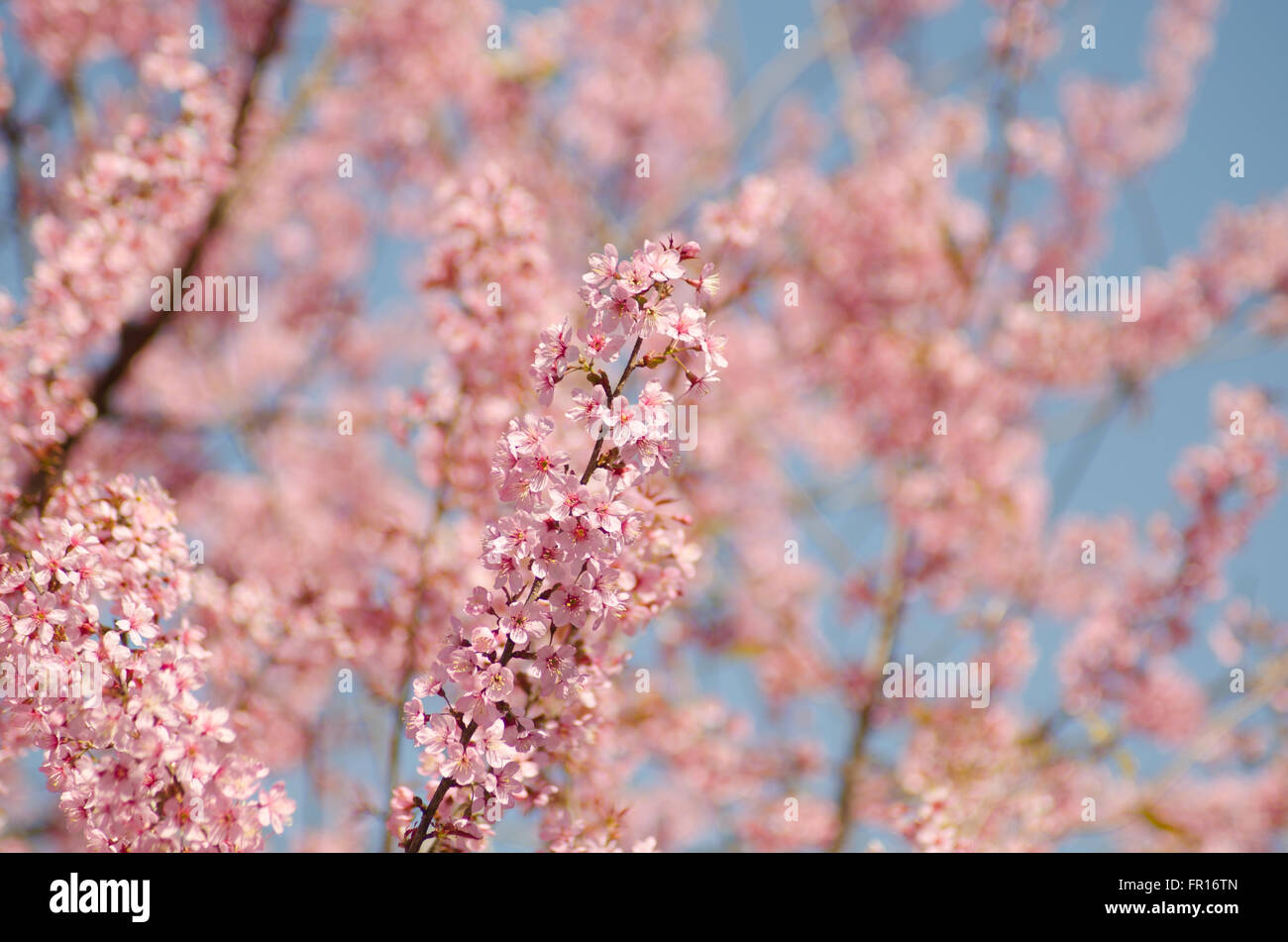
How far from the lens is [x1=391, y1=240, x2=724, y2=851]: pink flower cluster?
247 cm

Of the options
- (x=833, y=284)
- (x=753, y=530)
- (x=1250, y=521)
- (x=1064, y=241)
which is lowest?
(x=1250, y=521)

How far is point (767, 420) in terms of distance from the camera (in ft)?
35.0

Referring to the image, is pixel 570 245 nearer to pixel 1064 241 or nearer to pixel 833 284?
pixel 833 284

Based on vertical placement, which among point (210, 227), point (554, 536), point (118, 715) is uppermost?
point (210, 227)

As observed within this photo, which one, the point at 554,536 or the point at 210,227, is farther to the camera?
the point at 210,227

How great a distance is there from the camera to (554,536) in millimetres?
2463

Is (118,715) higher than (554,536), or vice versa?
(554,536)

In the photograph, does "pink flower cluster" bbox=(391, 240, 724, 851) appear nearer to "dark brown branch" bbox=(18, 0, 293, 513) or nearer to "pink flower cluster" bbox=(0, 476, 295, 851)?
"pink flower cluster" bbox=(0, 476, 295, 851)

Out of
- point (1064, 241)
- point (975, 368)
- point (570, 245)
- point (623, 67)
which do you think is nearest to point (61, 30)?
point (570, 245)

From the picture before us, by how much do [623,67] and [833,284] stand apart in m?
4.55

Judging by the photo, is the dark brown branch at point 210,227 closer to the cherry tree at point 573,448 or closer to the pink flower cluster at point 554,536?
the cherry tree at point 573,448

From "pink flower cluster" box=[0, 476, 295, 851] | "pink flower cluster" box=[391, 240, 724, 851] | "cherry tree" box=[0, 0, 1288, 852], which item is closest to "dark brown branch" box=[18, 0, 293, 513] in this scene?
"cherry tree" box=[0, 0, 1288, 852]

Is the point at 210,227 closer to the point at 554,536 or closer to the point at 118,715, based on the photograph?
the point at 118,715

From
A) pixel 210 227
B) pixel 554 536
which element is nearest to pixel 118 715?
pixel 554 536
